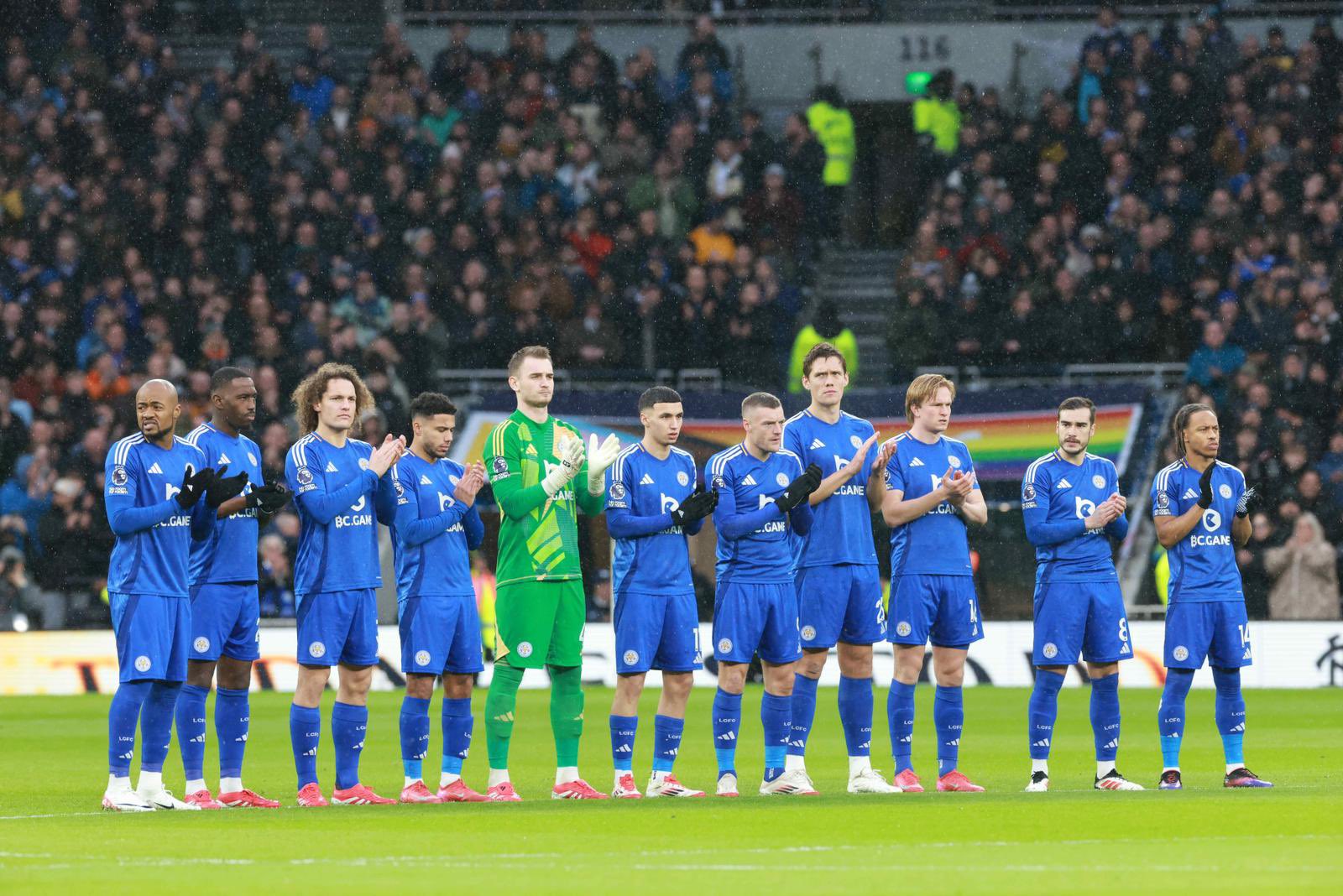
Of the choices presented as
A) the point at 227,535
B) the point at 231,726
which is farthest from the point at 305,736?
the point at 227,535

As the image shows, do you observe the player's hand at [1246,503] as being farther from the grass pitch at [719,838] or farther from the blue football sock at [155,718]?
the blue football sock at [155,718]

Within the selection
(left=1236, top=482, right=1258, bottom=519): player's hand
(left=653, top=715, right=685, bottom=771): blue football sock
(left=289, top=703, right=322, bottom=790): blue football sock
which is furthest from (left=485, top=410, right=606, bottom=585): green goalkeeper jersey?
(left=1236, top=482, right=1258, bottom=519): player's hand

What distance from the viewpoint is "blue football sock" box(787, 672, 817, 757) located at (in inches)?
491

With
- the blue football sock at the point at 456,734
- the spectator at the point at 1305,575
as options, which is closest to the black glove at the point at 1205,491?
the blue football sock at the point at 456,734

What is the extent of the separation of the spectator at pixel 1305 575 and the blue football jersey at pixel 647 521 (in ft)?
40.9

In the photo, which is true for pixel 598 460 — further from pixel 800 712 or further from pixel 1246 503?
pixel 1246 503

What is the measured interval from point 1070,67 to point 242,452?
2080 centimetres

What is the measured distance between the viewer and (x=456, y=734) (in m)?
12.1

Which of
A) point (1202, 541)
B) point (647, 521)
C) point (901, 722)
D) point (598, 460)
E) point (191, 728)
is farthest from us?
point (1202, 541)

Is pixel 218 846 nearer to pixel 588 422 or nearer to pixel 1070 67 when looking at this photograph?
pixel 588 422

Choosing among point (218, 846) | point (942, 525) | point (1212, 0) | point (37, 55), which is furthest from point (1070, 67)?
point (218, 846)

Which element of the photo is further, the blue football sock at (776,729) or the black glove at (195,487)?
the blue football sock at (776,729)

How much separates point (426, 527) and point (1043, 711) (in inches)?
154

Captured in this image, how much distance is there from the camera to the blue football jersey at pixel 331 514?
466 inches
